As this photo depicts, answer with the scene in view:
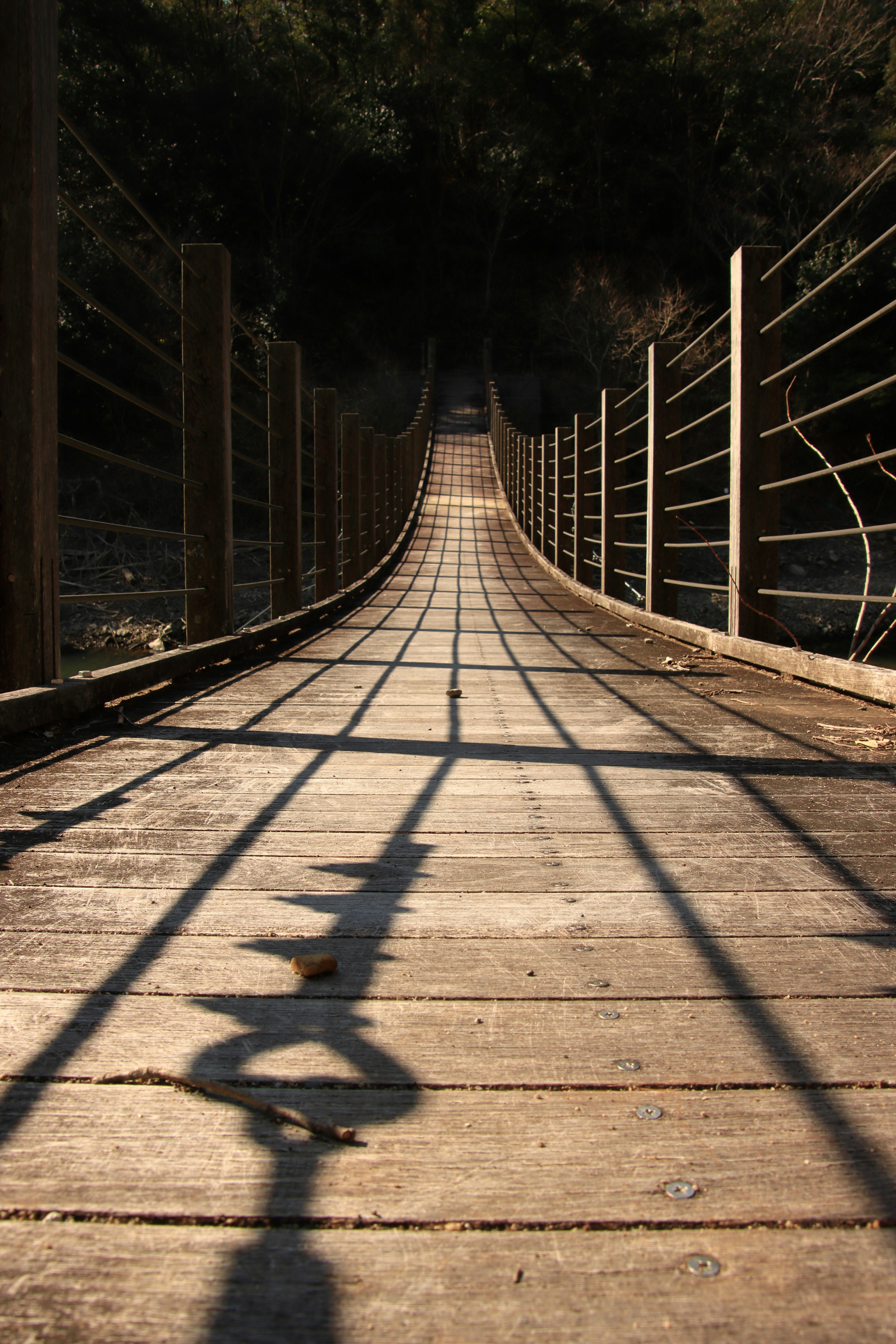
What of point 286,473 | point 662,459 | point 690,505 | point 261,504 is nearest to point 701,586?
point 690,505

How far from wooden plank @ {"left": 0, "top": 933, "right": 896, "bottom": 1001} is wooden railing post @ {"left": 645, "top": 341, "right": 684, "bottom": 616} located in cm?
321

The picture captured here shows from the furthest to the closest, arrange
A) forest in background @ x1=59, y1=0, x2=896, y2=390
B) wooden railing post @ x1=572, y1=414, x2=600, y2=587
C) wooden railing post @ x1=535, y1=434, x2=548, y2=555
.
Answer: forest in background @ x1=59, y1=0, x2=896, y2=390 < wooden railing post @ x1=535, y1=434, x2=548, y2=555 < wooden railing post @ x1=572, y1=414, x2=600, y2=587

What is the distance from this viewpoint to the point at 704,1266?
0.53 m

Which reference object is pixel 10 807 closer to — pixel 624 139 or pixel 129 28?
pixel 129 28

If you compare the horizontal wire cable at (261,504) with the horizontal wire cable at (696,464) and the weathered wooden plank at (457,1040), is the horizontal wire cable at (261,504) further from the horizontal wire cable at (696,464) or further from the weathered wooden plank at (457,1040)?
the weathered wooden plank at (457,1040)

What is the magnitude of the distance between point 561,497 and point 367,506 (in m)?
1.72

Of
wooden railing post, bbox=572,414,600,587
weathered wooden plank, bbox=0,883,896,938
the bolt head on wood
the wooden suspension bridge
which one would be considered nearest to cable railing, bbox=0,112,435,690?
the wooden suspension bridge

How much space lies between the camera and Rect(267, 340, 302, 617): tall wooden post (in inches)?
166

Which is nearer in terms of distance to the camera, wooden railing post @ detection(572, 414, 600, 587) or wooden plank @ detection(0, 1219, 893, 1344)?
wooden plank @ detection(0, 1219, 893, 1344)

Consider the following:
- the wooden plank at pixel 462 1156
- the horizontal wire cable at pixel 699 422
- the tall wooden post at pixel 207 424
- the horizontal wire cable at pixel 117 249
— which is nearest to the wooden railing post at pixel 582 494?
the horizontal wire cable at pixel 699 422

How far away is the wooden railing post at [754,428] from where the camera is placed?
2887 millimetres

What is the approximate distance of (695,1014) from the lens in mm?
823

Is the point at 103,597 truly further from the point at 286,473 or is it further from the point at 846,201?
the point at 286,473

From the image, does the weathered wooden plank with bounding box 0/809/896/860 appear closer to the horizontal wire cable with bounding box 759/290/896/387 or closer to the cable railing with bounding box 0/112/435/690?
the cable railing with bounding box 0/112/435/690
